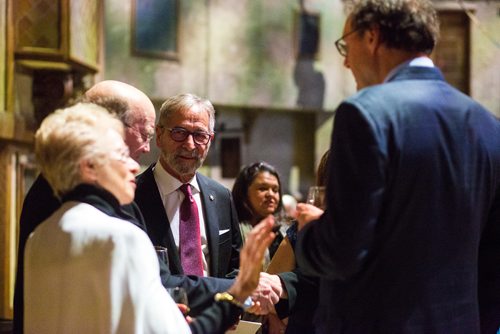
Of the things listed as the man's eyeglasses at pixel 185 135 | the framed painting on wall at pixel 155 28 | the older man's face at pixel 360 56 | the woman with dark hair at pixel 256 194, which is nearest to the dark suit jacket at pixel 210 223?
the man's eyeglasses at pixel 185 135

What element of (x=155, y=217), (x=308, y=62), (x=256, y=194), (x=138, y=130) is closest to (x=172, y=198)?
(x=155, y=217)

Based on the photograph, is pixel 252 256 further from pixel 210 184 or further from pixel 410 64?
pixel 210 184

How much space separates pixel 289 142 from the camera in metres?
13.2

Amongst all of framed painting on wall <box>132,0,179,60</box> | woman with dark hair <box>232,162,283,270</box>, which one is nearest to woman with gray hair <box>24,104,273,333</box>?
woman with dark hair <box>232,162,283,270</box>

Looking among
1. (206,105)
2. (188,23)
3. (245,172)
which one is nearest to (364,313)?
(206,105)

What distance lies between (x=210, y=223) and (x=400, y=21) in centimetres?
146

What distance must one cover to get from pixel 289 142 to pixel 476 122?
429 inches

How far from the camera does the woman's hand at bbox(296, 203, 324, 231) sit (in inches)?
89.0

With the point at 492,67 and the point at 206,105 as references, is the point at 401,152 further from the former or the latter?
the point at 492,67

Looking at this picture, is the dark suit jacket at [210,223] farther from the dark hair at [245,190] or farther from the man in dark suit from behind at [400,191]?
the dark hair at [245,190]

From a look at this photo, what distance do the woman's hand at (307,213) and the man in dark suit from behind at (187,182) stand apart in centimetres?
110

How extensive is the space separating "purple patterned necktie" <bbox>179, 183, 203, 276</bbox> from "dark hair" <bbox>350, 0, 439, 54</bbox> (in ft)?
4.53

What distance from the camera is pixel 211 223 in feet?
11.2

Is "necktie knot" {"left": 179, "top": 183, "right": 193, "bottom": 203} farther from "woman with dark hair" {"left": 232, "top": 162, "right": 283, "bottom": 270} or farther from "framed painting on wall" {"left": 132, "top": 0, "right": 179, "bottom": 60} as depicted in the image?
"framed painting on wall" {"left": 132, "top": 0, "right": 179, "bottom": 60}
